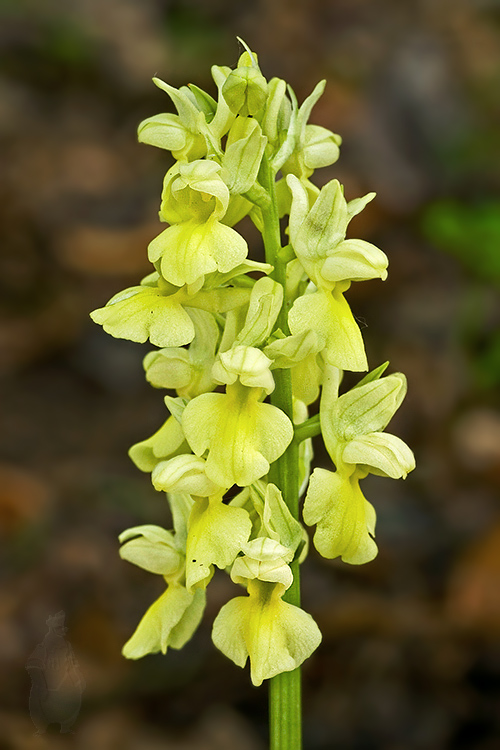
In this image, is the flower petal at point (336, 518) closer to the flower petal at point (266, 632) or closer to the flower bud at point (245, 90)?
the flower petal at point (266, 632)

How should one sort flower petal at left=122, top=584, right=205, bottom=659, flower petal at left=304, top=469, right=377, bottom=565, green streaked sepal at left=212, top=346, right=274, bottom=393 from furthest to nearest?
flower petal at left=122, top=584, right=205, bottom=659, flower petal at left=304, top=469, right=377, bottom=565, green streaked sepal at left=212, top=346, right=274, bottom=393

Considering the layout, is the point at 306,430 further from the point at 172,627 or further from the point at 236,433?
the point at 172,627

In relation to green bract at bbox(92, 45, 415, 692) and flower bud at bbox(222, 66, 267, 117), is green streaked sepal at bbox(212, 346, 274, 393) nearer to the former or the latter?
green bract at bbox(92, 45, 415, 692)

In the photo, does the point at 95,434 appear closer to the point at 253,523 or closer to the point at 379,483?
the point at 379,483

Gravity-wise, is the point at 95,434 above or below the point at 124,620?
above

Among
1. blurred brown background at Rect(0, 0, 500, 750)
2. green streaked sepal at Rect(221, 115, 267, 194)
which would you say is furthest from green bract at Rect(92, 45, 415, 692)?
blurred brown background at Rect(0, 0, 500, 750)

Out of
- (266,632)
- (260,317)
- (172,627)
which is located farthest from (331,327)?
(172,627)

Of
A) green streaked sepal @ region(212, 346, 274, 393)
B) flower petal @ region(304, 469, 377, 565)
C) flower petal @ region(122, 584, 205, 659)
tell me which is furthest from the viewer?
flower petal @ region(122, 584, 205, 659)

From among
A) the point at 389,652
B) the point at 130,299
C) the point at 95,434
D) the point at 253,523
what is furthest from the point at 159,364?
the point at 95,434
